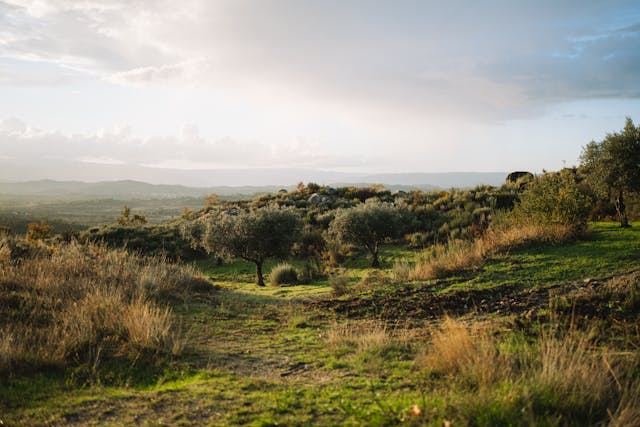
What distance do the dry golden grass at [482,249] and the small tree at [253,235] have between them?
7854 mm

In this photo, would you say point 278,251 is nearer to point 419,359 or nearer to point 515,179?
point 419,359

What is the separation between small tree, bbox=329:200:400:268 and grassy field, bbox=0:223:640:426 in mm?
8517

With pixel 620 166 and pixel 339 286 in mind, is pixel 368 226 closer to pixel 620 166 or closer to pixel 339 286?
pixel 339 286

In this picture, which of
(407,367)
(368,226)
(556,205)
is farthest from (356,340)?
(368,226)

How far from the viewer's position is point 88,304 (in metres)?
9.20

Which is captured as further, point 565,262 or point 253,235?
point 253,235

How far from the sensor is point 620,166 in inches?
717

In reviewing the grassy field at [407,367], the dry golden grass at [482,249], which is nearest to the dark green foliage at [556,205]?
the dry golden grass at [482,249]

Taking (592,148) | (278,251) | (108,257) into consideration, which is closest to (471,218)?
(592,148)

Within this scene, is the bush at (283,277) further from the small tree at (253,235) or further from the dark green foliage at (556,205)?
the dark green foliage at (556,205)

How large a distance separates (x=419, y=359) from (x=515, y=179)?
42298 mm

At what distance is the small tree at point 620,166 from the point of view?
1808 cm

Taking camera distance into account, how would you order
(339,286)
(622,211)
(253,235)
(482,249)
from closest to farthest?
(339,286), (482,249), (622,211), (253,235)

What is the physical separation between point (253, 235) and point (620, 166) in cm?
1748
